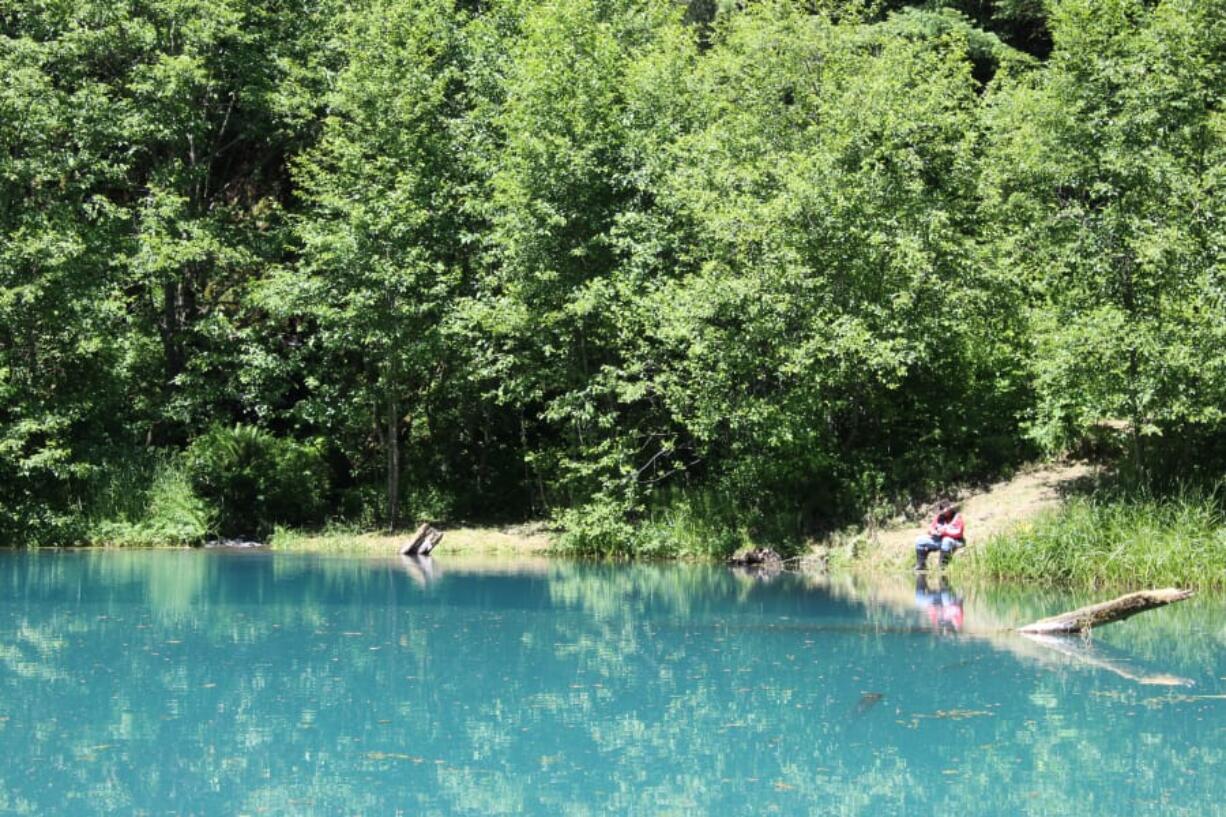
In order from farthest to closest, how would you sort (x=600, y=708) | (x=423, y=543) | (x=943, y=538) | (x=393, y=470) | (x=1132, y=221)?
(x=393, y=470) < (x=423, y=543) < (x=1132, y=221) < (x=943, y=538) < (x=600, y=708)

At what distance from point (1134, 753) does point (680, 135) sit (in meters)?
18.0

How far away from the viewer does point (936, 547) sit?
61.3ft

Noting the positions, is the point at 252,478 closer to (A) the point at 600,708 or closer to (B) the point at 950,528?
(B) the point at 950,528

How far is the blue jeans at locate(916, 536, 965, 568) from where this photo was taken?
728 inches

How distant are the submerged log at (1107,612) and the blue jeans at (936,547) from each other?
17.6 ft

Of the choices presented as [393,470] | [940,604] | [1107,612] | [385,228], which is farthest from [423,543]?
[1107,612]

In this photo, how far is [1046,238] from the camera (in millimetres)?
19922

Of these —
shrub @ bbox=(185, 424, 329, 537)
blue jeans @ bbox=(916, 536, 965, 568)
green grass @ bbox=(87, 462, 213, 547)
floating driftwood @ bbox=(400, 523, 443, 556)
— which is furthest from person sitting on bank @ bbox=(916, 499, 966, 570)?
green grass @ bbox=(87, 462, 213, 547)

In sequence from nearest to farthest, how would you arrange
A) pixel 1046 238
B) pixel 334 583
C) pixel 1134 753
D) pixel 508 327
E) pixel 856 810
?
pixel 856 810 < pixel 1134 753 < pixel 334 583 < pixel 1046 238 < pixel 508 327

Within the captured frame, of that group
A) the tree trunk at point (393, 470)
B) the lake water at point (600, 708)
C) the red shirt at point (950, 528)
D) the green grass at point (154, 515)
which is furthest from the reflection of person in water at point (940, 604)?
the green grass at point (154, 515)

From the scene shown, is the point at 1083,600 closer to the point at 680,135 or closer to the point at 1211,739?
the point at 1211,739

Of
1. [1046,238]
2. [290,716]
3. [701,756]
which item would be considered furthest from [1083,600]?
[290,716]

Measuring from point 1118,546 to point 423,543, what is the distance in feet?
42.0

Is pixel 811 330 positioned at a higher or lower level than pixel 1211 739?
higher
